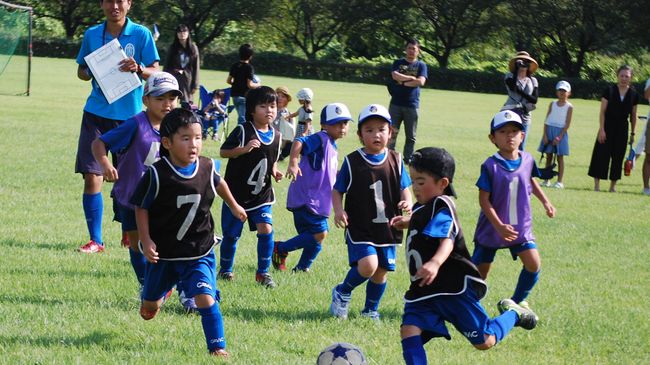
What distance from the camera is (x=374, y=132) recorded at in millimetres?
6699

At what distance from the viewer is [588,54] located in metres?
69.1

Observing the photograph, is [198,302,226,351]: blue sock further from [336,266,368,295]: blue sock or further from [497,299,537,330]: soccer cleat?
[497,299,537,330]: soccer cleat

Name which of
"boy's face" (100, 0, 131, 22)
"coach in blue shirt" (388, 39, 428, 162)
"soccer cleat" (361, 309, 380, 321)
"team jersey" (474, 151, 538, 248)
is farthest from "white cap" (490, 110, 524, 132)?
"coach in blue shirt" (388, 39, 428, 162)

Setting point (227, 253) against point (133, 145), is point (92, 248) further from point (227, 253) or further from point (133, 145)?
point (133, 145)

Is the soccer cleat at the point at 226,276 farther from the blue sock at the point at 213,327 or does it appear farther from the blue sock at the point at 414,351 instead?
the blue sock at the point at 414,351

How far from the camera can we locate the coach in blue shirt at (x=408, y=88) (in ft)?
55.8

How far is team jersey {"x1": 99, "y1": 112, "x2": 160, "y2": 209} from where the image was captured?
6844 mm

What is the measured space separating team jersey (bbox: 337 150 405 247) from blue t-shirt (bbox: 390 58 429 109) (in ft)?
34.6

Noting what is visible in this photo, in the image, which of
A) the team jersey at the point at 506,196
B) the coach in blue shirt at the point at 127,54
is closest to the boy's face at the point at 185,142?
the team jersey at the point at 506,196

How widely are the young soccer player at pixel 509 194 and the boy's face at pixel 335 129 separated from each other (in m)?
1.28

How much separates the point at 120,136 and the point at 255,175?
1.45 meters

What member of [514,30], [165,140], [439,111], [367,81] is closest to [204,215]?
[165,140]

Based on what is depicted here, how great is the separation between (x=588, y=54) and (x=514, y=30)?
5.45 meters

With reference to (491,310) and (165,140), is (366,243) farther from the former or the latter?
(165,140)
